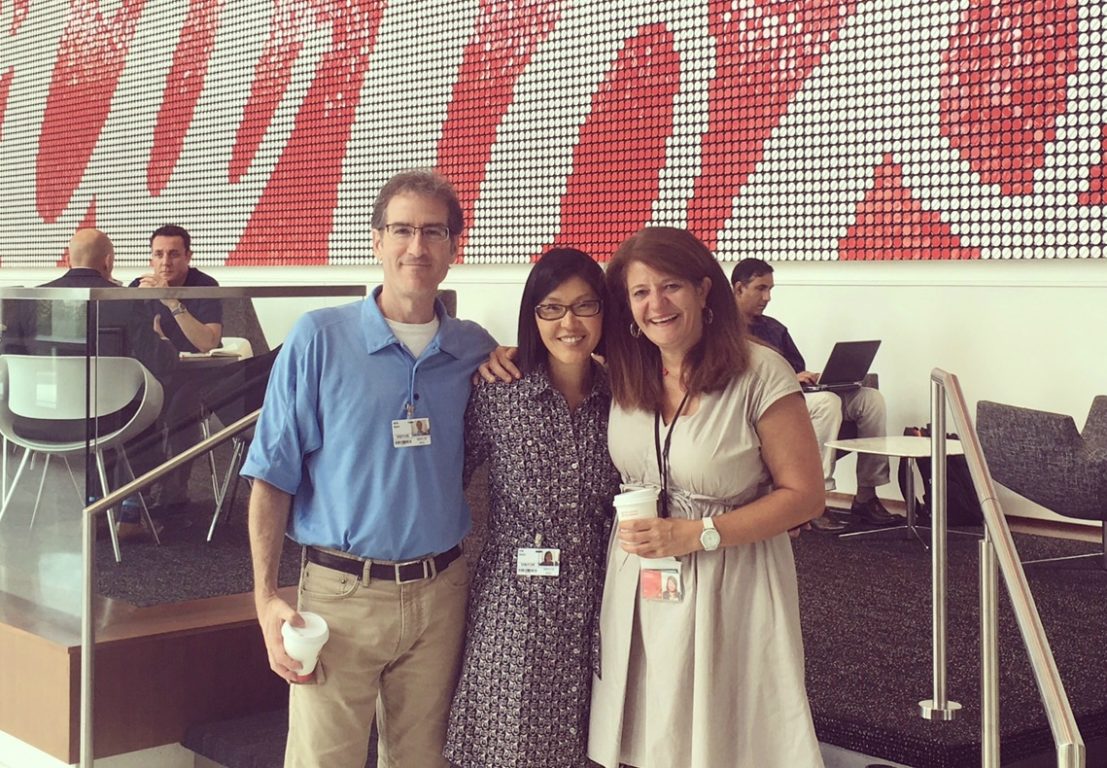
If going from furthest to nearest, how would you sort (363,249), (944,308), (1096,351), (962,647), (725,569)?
(363,249) → (944,308) → (1096,351) → (962,647) → (725,569)

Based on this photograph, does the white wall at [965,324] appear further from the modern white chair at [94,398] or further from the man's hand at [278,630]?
the man's hand at [278,630]

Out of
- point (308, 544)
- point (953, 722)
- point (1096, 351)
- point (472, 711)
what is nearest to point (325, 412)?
point (308, 544)

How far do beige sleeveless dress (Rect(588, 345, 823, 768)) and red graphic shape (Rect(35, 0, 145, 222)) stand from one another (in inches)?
377

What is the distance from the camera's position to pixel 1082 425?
609 cm

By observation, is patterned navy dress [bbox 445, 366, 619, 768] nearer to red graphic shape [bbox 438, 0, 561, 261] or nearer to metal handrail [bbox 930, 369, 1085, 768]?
metal handrail [bbox 930, 369, 1085, 768]

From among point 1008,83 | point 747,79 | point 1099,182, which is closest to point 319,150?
point 747,79

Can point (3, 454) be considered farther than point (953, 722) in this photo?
Yes

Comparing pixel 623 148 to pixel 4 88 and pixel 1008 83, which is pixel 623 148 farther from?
pixel 4 88

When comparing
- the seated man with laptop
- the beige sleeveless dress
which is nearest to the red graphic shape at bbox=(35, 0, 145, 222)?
the seated man with laptop

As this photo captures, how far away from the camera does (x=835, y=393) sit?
6.50 meters

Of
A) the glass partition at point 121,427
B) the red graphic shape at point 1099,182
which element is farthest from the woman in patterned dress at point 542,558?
the red graphic shape at point 1099,182

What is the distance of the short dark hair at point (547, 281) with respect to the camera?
2213 millimetres

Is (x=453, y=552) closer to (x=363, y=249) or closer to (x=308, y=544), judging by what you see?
(x=308, y=544)

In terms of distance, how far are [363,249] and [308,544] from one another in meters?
6.42
